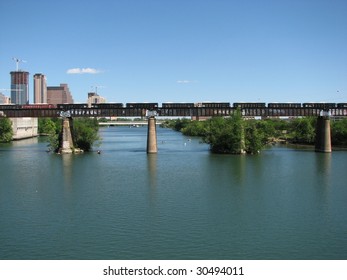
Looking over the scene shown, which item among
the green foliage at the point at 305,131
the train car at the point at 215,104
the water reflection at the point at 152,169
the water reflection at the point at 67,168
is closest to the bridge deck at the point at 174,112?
the train car at the point at 215,104

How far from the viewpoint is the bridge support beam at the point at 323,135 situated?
7388 cm

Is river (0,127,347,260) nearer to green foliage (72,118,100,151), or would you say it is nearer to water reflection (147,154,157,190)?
water reflection (147,154,157,190)

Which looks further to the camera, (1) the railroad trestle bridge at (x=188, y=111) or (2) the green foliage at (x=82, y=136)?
(1) the railroad trestle bridge at (x=188, y=111)

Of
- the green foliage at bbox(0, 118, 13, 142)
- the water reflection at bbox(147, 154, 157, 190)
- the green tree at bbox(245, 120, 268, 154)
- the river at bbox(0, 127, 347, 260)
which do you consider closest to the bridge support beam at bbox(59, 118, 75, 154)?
the water reflection at bbox(147, 154, 157, 190)

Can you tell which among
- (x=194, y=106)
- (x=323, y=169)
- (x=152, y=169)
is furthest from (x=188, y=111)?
(x=323, y=169)

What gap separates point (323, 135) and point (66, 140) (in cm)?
3911

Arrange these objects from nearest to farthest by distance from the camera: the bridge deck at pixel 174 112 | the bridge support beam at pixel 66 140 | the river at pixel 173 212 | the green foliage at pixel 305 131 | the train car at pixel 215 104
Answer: the river at pixel 173 212
the bridge support beam at pixel 66 140
the bridge deck at pixel 174 112
the train car at pixel 215 104
the green foliage at pixel 305 131

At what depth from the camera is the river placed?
Result: 22734 millimetres

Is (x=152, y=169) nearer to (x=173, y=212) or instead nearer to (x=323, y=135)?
(x=173, y=212)

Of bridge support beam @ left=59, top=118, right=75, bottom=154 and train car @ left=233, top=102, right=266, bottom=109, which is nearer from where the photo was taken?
bridge support beam @ left=59, top=118, right=75, bottom=154

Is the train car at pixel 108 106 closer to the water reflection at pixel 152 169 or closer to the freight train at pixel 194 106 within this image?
the freight train at pixel 194 106

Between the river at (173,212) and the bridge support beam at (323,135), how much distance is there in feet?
68.7

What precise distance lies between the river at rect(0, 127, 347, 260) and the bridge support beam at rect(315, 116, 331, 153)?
20.9m

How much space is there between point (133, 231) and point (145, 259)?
4467 millimetres
